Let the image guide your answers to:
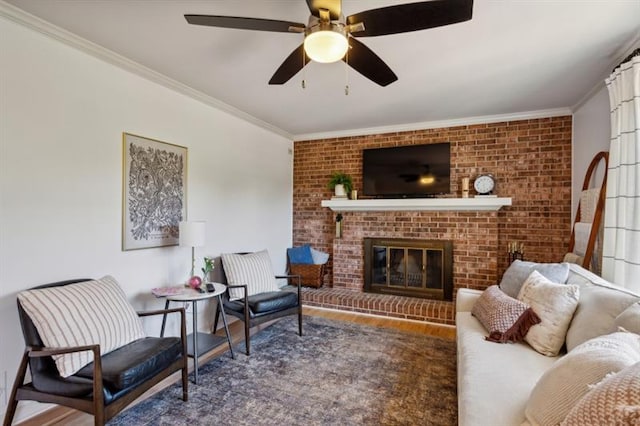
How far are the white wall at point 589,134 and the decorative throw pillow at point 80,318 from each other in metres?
4.20

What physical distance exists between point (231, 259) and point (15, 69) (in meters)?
2.17

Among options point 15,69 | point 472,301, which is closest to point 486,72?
point 472,301

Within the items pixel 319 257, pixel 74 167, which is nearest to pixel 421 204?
pixel 319 257

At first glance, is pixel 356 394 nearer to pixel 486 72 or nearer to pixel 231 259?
pixel 231 259

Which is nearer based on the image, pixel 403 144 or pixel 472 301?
pixel 472 301

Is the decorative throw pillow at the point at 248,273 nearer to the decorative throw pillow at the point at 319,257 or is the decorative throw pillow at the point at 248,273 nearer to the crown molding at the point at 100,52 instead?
the decorative throw pillow at the point at 319,257

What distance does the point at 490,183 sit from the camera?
13.4 feet

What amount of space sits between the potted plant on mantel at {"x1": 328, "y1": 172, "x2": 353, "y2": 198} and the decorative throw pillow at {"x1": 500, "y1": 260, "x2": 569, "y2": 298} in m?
2.47

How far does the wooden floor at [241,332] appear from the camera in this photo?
2.07 metres

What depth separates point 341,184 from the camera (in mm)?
4695

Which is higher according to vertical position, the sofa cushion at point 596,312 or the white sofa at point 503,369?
the sofa cushion at point 596,312

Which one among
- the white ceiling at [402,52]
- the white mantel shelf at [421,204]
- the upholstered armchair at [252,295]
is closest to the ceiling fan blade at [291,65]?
the white ceiling at [402,52]

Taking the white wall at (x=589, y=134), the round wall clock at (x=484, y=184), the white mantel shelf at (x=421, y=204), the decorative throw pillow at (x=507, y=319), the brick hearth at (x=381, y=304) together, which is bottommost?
the brick hearth at (x=381, y=304)

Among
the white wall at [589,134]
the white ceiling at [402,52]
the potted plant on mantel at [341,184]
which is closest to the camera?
the white ceiling at [402,52]
